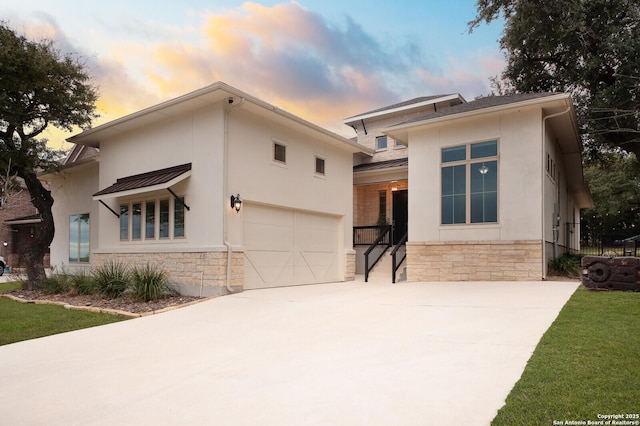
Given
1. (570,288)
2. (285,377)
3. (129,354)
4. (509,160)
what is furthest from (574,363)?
(509,160)

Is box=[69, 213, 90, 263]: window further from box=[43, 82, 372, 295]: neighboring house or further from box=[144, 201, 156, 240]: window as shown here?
box=[144, 201, 156, 240]: window

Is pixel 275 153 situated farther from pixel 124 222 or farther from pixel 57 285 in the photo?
pixel 57 285

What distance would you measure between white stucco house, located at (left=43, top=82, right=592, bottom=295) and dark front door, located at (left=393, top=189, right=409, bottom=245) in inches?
133

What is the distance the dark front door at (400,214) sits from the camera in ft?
57.4

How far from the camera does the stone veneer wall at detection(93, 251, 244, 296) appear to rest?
34.3 feet

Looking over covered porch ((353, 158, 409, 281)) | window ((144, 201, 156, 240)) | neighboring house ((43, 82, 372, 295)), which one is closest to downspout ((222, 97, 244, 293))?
neighboring house ((43, 82, 372, 295))

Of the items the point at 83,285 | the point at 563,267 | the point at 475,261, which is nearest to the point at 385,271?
the point at 475,261

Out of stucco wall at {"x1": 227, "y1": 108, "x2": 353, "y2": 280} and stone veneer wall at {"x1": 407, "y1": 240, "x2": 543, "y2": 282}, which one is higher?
stucco wall at {"x1": 227, "y1": 108, "x2": 353, "y2": 280}

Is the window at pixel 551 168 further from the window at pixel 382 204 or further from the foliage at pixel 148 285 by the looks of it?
the foliage at pixel 148 285

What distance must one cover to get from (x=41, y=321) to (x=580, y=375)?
8997mm

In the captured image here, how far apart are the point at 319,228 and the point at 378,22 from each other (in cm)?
797

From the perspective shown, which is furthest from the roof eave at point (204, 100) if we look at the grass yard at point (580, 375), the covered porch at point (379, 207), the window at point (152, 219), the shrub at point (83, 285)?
the grass yard at point (580, 375)

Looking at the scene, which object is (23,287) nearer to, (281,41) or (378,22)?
(281,41)

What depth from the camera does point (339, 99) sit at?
19.2 meters
